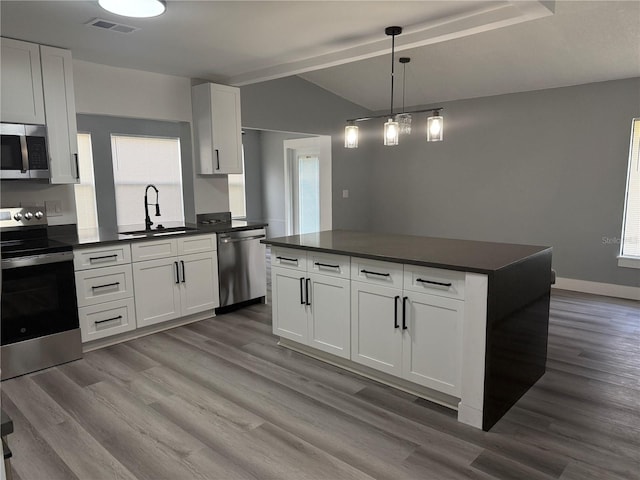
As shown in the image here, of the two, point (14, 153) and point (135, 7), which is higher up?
point (135, 7)

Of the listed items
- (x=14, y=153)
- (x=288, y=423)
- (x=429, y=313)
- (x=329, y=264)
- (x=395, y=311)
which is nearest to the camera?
(x=288, y=423)

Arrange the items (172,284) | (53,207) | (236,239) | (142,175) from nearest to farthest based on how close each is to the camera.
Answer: (53,207) < (172,284) < (236,239) < (142,175)

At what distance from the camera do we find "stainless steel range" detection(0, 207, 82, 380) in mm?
3028

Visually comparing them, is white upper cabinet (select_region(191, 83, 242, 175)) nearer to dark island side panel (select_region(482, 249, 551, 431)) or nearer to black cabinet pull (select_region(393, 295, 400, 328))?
black cabinet pull (select_region(393, 295, 400, 328))

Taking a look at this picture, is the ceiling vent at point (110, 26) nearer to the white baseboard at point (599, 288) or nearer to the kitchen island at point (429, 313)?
the kitchen island at point (429, 313)

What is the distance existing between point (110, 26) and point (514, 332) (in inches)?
131

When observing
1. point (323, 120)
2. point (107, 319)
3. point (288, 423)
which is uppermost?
point (323, 120)

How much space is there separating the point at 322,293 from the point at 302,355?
586 millimetres

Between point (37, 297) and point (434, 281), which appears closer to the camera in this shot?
point (434, 281)

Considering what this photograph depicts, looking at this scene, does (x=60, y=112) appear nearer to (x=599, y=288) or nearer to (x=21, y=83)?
(x=21, y=83)

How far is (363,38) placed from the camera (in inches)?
136

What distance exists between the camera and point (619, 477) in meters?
2.04

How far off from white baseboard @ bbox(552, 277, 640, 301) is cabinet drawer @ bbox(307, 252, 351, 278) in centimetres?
349

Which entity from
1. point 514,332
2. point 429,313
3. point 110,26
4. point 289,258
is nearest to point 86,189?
point 110,26
